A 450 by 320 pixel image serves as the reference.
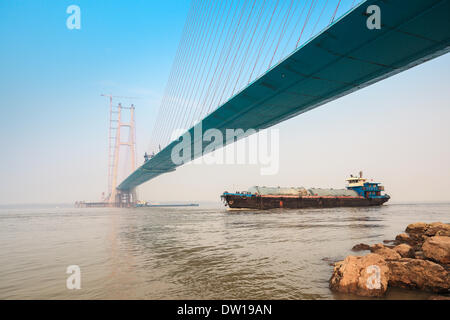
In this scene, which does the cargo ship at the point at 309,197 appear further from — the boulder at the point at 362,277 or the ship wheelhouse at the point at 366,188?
the boulder at the point at 362,277

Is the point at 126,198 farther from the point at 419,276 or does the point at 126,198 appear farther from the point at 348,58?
the point at 419,276

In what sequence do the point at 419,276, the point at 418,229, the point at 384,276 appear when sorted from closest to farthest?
1. the point at 384,276
2. the point at 419,276
3. the point at 418,229

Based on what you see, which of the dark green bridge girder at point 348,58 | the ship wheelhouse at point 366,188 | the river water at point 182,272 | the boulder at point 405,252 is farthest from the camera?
the ship wheelhouse at point 366,188

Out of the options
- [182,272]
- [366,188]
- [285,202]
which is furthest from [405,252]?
[366,188]

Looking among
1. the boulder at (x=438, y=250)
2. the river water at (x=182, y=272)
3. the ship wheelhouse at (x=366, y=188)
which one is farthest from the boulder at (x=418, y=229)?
the ship wheelhouse at (x=366, y=188)

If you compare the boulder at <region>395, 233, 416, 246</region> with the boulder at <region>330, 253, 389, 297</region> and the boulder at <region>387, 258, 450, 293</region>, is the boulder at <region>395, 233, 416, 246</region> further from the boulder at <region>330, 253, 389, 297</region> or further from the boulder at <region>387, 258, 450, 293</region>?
the boulder at <region>330, 253, 389, 297</region>

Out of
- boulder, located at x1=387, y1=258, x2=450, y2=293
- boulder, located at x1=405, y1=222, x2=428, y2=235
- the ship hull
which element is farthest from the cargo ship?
boulder, located at x1=387, y1=258, x2=450, y2=293

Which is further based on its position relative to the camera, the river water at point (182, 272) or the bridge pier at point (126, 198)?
the bridge pier at point (126, 198)
